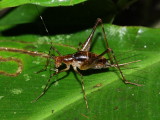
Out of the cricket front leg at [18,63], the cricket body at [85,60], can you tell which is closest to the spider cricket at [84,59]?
the cricket body at [85,60]

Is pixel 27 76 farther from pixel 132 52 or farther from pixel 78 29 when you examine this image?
pixel 132 52

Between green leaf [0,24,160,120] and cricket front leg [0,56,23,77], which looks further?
cricket front leg [0,56,23,77]

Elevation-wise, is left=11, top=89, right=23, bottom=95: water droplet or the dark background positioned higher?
the dark background

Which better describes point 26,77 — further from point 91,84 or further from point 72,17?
point 72,17

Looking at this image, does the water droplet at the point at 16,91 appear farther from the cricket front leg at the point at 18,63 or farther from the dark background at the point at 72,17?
the dark background at the point at 72,17

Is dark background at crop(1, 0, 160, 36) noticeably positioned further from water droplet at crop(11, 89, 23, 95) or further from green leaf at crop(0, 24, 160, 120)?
water droplet at crop(11, 89, 23, 95)

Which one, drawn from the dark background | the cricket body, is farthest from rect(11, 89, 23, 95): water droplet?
the dark background

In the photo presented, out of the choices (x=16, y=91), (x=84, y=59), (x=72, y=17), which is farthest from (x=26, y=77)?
(x=72, y=17)

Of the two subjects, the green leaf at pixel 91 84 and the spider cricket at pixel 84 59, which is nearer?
the green leaf at pixel 91 84
